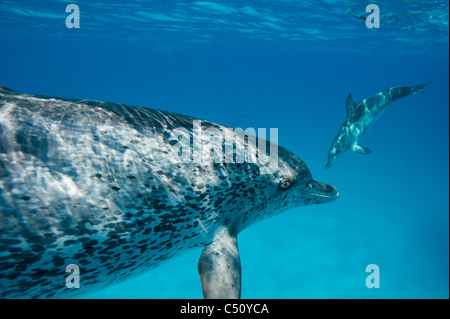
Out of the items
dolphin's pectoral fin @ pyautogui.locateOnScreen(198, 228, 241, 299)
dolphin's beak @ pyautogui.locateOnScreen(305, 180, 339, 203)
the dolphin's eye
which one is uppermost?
the dolphin's eye

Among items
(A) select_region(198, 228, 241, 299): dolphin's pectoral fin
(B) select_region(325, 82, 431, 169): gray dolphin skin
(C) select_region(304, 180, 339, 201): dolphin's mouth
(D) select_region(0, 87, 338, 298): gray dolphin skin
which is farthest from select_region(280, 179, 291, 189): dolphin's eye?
(B) select_region(325, 82, 431, 169): gray dolphin skin

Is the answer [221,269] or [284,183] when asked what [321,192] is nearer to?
[284,183]

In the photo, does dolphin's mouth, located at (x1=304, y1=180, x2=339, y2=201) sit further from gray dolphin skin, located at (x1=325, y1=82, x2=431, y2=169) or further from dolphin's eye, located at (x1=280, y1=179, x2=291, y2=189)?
gray dolphin skin, located at (x1=325, y1=82, x2=431, y2=169)

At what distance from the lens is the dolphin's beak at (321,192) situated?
4.89 m

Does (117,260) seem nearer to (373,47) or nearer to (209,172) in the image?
(209,172)

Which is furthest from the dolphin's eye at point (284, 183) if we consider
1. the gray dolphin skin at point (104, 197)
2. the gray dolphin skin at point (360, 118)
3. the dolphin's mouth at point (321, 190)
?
the gray dolphin skin at point (360, 118)

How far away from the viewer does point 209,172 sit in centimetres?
347

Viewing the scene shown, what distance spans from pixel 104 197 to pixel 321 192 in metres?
3.70

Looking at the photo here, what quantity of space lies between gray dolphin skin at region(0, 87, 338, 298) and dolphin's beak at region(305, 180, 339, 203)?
1.38 meters

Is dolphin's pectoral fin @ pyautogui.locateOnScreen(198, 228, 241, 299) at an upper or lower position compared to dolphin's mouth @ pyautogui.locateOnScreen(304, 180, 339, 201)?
lower

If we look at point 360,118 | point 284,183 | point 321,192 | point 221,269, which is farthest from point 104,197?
point 360,118

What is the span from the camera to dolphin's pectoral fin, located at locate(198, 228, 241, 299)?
301 cm

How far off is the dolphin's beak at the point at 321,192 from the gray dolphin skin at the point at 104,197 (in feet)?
4.52

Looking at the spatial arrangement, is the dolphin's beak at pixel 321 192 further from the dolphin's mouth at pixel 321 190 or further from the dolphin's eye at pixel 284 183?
the dolphin's eye at pixel 284 183
